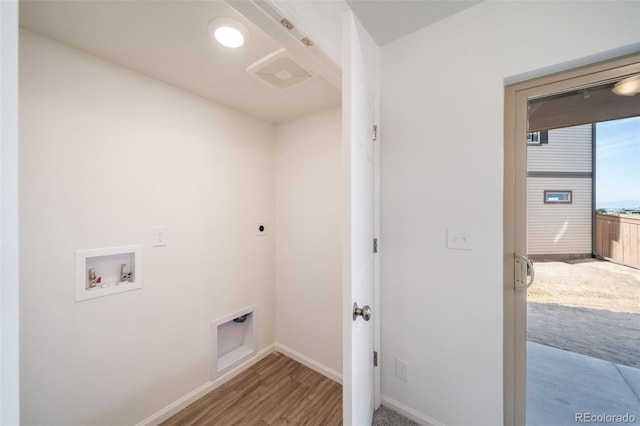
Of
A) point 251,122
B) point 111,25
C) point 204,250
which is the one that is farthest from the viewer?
point 251,122

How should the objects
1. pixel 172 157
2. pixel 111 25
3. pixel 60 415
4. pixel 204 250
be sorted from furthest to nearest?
pixel 204 250, pixel 172 157, pixel 60 415, pixel 111 25

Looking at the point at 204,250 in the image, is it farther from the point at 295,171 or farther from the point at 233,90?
the point at 233,90

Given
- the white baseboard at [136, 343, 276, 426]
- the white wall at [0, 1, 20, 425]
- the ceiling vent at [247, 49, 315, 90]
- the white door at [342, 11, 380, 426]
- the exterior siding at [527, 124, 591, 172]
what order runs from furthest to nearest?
the white baseboard at [136, 343, 276, 426]
the ceiling vent at [247, 49, 315, 90]
the exterior siding at [527, 124, 591, 172]
the white door at [342, 11, 380, 426]
the white wall at [0, 1, 20, 425]

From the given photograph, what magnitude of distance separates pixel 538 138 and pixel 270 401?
2.48 meters

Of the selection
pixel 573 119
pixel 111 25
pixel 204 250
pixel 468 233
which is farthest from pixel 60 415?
pixel 573 119

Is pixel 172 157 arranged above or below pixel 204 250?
above

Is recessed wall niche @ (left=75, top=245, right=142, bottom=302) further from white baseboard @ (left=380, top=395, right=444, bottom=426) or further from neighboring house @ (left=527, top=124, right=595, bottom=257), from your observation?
neighboring house @ (left=527, top=124, right=595, bottom=257)

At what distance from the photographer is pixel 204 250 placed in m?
1.93

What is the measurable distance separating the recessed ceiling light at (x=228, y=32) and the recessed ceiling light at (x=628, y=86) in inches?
72.3

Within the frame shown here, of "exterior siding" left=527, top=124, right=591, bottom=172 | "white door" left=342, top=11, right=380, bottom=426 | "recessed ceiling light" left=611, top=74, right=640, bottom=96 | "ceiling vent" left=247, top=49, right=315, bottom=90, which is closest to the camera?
"white door" left=342, top=11, right=380, bottom=426

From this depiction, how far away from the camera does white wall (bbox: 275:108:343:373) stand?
6.88ft

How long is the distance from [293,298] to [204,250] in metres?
0.98

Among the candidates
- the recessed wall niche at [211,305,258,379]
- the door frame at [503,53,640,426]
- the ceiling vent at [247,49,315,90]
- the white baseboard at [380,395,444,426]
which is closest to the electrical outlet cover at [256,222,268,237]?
the recessed wall niche at [211,305,258,379]

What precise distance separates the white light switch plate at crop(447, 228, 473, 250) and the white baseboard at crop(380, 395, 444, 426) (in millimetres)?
1074
